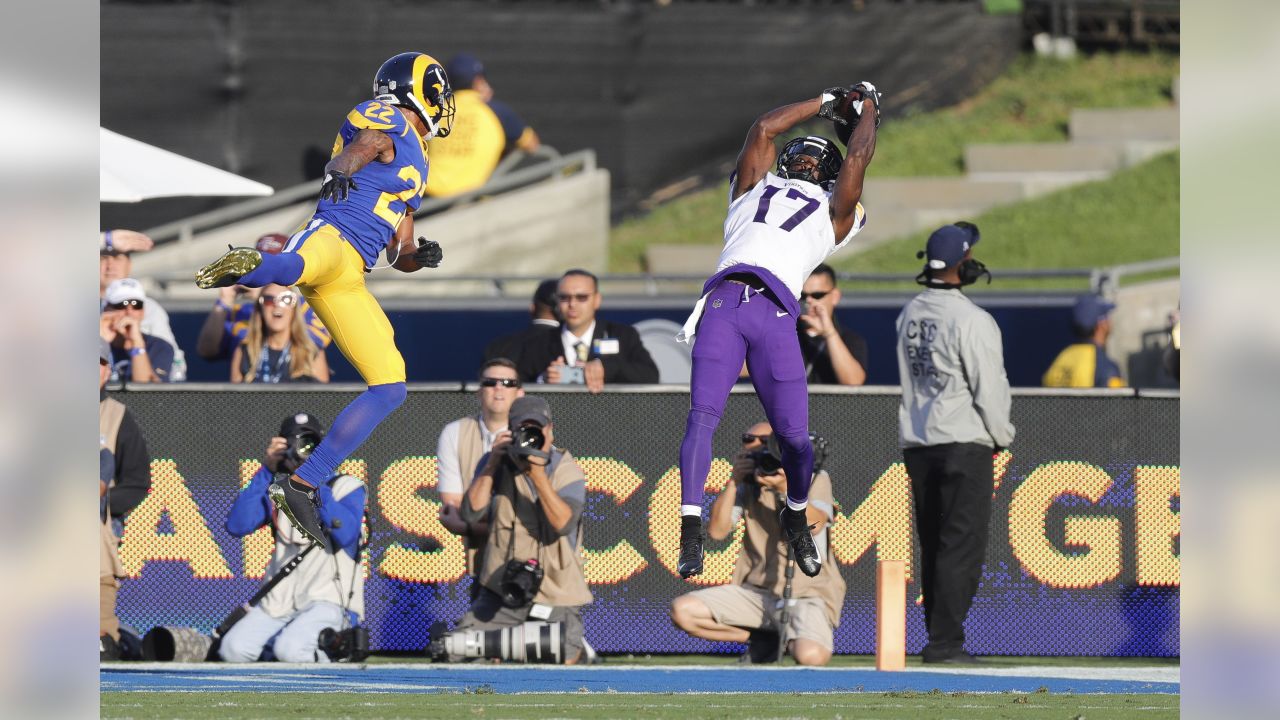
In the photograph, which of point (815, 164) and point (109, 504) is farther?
point (109, 504)

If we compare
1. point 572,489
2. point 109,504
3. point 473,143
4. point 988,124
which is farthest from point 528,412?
point 988,124

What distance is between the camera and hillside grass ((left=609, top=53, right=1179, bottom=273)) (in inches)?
866

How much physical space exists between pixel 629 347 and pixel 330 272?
13.9 feet

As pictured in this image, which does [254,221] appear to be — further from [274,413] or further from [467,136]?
[274,413]

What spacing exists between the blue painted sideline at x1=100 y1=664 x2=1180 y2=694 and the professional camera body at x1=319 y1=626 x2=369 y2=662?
0.38m

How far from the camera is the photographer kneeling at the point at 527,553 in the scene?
1045cm

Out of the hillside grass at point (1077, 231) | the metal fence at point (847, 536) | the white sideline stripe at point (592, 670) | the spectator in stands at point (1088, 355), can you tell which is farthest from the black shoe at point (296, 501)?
the hillside grass at point (1077, 231)

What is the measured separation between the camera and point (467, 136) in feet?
63.4

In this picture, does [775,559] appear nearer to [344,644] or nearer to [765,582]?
[765,582]

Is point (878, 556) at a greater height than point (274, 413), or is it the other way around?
point (274, 413)

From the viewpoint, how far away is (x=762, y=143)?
8.81m

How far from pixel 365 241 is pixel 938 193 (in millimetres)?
13835

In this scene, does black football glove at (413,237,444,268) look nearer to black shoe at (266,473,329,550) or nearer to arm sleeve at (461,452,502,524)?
black shoe at (266,473,329,550)
